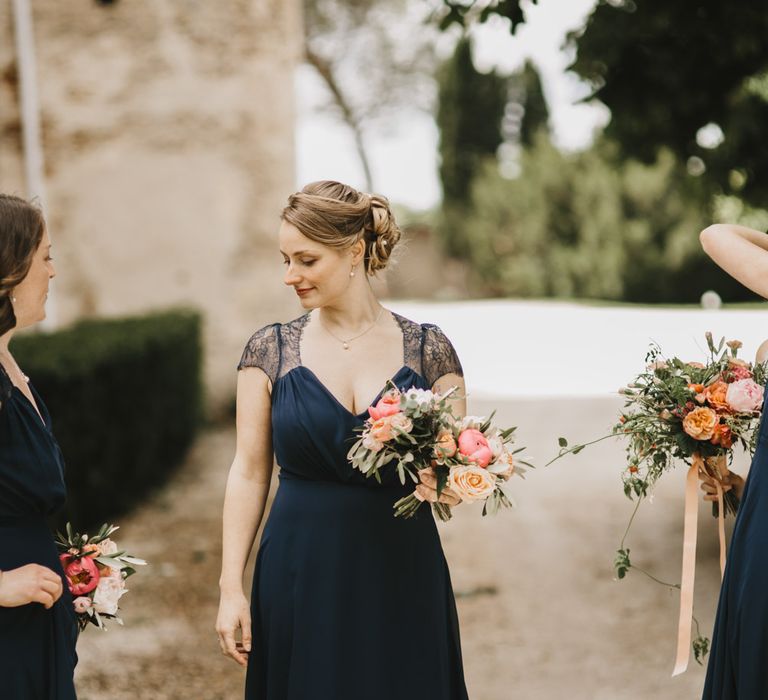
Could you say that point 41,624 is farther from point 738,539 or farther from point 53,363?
point 53,363

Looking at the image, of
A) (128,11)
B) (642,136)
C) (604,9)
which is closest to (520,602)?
(642,136)

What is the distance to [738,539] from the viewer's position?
2578mm

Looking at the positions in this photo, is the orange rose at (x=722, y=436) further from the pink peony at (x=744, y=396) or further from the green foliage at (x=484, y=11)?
the green foliage at (x=484, y=11)

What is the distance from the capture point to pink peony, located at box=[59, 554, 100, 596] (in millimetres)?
2647

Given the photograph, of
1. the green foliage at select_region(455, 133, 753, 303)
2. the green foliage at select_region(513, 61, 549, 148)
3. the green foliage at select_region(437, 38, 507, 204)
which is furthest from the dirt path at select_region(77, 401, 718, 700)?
the green foliage at select_region(513, 61, 549, 148)

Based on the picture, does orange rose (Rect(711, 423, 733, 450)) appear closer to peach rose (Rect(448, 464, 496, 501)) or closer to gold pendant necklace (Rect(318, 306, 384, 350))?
peach rose (Rect(448, 464, 496, 501))

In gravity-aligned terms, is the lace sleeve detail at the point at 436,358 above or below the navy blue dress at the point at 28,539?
above

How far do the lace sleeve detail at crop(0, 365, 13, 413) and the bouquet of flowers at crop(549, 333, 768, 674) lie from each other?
1.44 m

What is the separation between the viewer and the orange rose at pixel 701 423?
2.65 m

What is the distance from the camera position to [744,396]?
2615 millimetres

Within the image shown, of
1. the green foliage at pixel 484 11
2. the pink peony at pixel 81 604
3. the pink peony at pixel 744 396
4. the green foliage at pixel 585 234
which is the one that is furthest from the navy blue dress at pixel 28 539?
the green foliage at pixel 585 234

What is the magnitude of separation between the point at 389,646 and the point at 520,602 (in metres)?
3.43

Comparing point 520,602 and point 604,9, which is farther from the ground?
point 604,9

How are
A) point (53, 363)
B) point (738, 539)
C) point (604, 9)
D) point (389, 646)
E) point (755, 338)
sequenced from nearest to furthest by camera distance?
point (738, 539) → point (389, 646) → point (604, 9) → point (53, 363) → point (755, 338)
